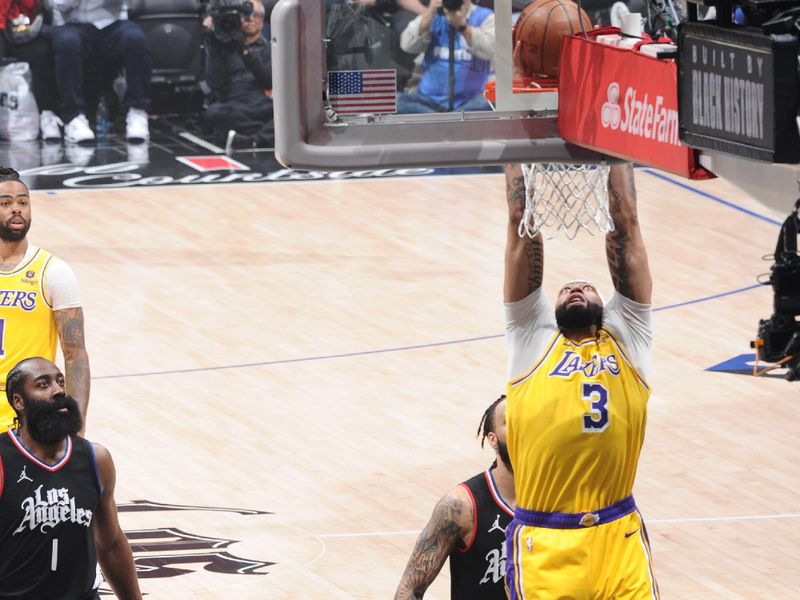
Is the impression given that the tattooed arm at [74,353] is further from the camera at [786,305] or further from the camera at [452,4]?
the camera at [786,305]

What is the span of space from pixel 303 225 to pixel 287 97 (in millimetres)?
10216

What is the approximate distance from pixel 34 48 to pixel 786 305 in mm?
13823

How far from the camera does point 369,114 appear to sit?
5.84m

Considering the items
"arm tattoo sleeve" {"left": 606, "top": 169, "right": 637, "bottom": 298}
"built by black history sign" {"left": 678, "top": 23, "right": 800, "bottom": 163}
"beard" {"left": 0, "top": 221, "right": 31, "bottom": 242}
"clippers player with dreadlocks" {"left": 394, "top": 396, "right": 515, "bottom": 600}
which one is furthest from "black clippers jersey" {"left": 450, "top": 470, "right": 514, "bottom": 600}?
"beard" {"left": 0, "top": 221, "right": 31, "bottom": 242}

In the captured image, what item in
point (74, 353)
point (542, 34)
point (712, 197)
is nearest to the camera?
point (542, 34)

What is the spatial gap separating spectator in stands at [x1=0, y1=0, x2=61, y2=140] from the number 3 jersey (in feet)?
44.9

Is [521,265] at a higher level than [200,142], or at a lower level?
higher

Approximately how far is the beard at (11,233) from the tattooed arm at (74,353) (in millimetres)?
358

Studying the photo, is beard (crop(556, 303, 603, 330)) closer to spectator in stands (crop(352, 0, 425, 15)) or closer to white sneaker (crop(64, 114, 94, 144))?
spectator in stands (crop(352, 0, 425, 15))

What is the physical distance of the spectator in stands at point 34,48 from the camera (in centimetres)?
1853

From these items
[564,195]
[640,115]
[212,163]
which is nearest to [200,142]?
[212,163]

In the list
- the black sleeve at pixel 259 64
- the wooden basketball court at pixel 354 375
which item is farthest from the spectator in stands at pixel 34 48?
the wooden basketball court at pixel 354 375

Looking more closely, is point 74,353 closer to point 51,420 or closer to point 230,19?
point 51,420

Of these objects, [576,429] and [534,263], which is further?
[534,263]
